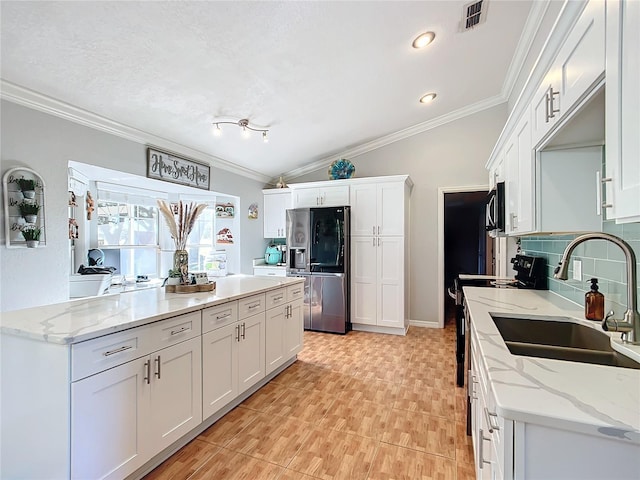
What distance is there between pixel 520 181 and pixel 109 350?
242 centimetres

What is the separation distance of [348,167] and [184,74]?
2576 millimetres

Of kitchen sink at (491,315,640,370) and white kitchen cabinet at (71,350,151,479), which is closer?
kitchen sink at (491,315,640,370)

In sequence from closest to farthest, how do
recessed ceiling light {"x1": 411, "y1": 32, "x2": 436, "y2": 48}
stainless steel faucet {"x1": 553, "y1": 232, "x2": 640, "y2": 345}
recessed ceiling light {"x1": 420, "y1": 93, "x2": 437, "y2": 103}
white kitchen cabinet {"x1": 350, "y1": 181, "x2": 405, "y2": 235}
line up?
stainless steel faucet {"x1": 553, "y1": 232, "x2": 640, "y2": 345} → recessed ceiling light {"x1": 411, "y1": 32, "x2": 436, "y2": 48} → recessed ceiling light {"x1": 420, "y1": 93, "x2": 437, "y2": 103} → white kitchen cabinet {"x1": 350, "y1": 181, "x2": 405, "y2": 235}

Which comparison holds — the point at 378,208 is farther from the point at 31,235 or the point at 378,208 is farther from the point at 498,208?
the point at 31,235

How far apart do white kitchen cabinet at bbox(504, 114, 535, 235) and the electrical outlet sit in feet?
1.05

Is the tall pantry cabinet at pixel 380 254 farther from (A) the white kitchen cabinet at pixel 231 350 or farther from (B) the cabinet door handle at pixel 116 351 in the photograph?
(B) the cabinet door handle at pixel 116 351

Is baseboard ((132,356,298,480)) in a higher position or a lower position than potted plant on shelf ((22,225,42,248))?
lower

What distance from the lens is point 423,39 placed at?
2.56m

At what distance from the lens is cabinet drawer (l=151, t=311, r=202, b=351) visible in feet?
5.40

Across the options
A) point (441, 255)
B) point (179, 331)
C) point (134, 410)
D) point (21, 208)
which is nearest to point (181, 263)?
point (179, 331)

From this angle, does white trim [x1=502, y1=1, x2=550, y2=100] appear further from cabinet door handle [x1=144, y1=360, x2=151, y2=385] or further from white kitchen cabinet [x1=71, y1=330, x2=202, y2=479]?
cabinet door handle [x1=144, y1=360, x2=151, y2=385]

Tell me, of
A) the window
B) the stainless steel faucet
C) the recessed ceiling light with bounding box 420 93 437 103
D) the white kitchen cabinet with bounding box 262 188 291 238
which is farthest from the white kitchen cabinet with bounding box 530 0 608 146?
the window

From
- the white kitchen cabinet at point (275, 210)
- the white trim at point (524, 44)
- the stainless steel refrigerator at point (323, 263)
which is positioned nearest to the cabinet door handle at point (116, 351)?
the stainless steel refrigerator at point (323, 263)

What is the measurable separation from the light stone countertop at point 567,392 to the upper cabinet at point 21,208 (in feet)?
10.00
